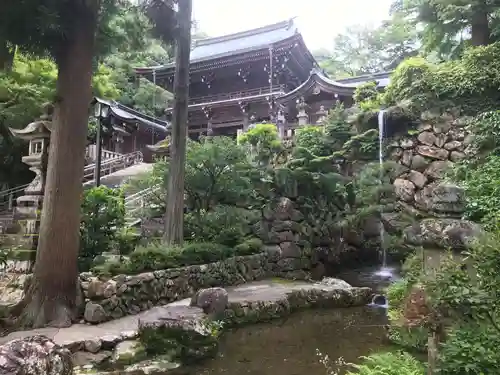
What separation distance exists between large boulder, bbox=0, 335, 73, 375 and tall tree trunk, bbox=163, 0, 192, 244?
4940 mm

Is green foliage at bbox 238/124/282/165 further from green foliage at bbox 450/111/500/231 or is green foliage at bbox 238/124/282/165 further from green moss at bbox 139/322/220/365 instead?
green moss at bbox 139/322/220/365

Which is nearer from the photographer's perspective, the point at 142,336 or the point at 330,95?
the point at 142,336

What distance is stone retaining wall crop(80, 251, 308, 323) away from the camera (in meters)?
6.84

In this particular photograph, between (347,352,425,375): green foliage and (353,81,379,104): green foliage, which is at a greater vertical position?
(353,81,379,104): green foliage

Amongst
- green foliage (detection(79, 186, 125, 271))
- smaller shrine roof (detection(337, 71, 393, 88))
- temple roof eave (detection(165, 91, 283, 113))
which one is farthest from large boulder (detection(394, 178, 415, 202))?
temple roof eave (detection(165, 91, 283, 113))

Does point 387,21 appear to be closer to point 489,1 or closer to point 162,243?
point 489,1

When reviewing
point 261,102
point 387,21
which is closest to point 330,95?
point 261,102

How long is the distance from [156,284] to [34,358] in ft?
12.6

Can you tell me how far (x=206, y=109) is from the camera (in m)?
23.3

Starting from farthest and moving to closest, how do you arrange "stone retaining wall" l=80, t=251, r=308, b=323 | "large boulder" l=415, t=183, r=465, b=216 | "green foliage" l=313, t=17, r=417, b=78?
"green foliage" l=313, t=17, r=417, b=78, "stone retaining wall" l=80, t=251, r=308, b=323, "large boulder" l=415, t=183, r=465, b=216

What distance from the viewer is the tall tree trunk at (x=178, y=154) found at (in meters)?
9.45

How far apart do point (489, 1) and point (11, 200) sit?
58.9ft

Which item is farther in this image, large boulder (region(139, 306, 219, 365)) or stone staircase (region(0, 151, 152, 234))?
stone staircase (region(0, 151, 152, 234))

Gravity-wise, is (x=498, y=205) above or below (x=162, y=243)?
above
